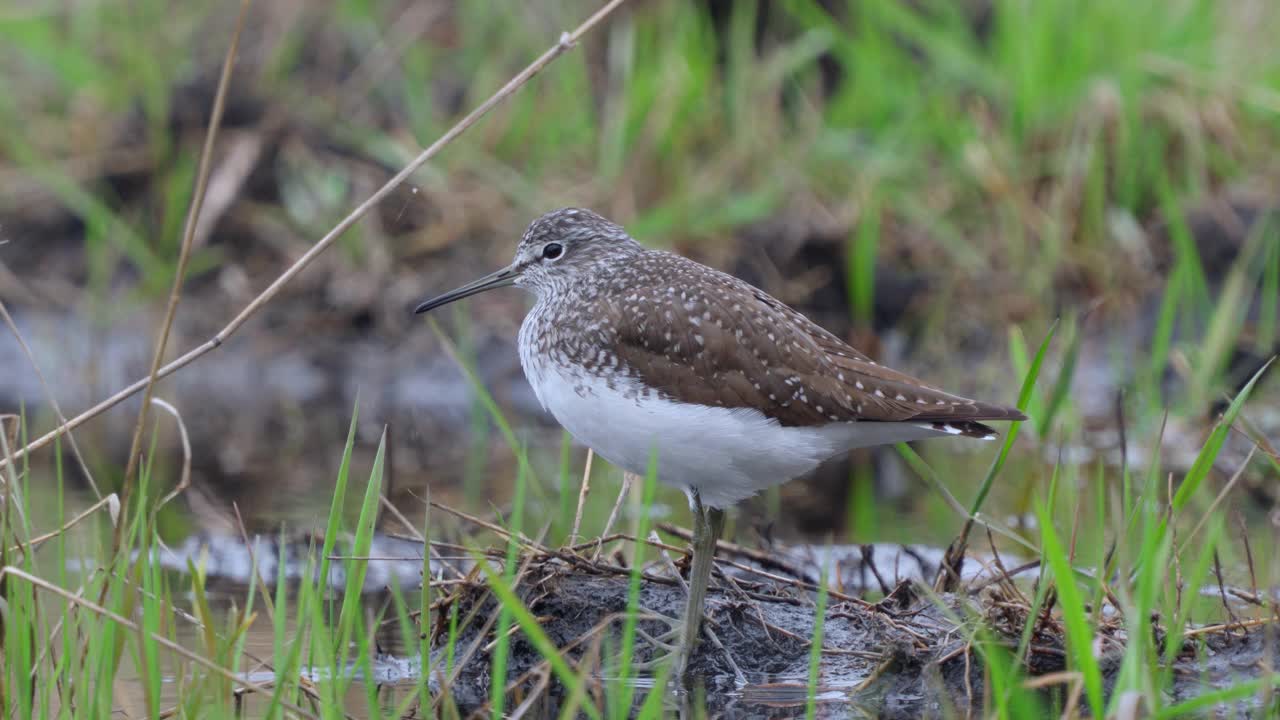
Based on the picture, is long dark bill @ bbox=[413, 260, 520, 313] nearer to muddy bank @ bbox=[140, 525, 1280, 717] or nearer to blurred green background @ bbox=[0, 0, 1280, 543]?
muddy bank @ bbox=[140, 525, 1280, 717]

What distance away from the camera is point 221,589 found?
19.4 ft

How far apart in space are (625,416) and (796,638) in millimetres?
977

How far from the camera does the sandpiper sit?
4574 mm

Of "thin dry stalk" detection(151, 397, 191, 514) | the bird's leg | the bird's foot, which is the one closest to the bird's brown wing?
the bird's leg

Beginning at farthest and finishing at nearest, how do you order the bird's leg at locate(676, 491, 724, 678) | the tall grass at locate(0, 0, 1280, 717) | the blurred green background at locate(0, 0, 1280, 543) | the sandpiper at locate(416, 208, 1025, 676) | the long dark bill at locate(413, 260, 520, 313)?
the tall grass at locate(0, 0, 1280, 717) < the blurred green background at locate(0, 0, 1280, 543) < the long dark bill at locate(413, 260, 520, 313) < the bird's leg at locate(676, 491, 724, 678) < the sandpiper at locate(416, 208, 1025, 676)

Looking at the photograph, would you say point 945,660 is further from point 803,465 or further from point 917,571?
A: point 917,571

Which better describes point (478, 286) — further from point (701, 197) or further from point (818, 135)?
point (818, 135)

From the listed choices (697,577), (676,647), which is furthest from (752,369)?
(676,647)

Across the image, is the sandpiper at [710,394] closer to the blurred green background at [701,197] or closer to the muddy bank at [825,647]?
the muddy bank at [825,647]

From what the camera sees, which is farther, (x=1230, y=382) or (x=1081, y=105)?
(x=1081, y=105)

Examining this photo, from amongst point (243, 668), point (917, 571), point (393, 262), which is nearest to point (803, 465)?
point (917, 571)

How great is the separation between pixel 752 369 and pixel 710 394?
0.16 meters

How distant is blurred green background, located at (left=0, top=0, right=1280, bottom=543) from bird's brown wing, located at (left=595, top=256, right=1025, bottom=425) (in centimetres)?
400

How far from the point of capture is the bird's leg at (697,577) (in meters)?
4.81
